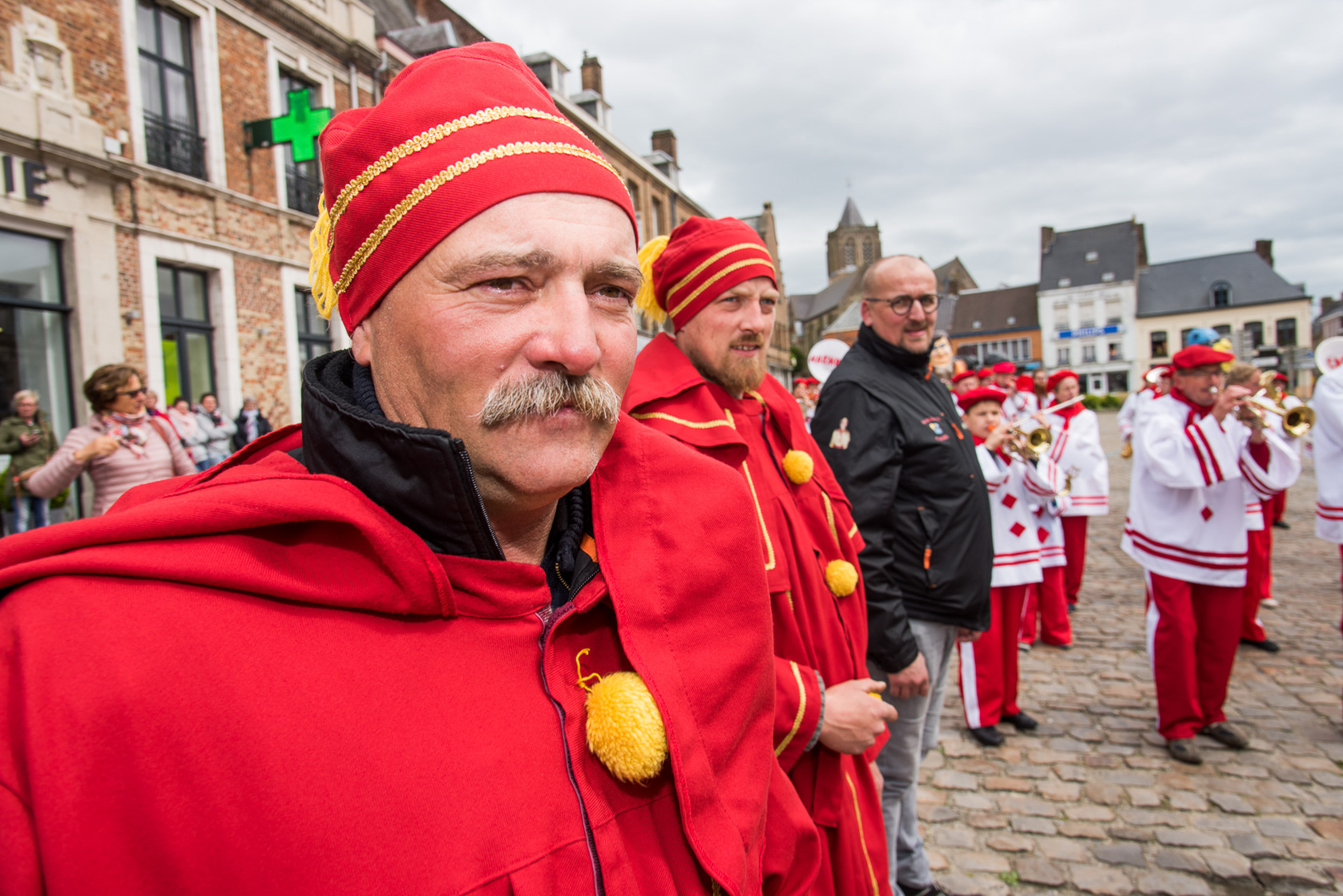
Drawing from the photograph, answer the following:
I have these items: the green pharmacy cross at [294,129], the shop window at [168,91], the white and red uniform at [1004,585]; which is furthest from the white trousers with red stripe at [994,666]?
the shop window at [168,91]

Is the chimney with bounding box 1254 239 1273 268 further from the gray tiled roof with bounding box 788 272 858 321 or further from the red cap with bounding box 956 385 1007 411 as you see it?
the red cap with bounding box 956 385 1007 411

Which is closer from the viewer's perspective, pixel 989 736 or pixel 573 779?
pixel 573 779

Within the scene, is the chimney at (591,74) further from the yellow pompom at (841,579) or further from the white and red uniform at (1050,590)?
the yellow pompom at (841,579)

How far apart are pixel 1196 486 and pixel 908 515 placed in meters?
2.50

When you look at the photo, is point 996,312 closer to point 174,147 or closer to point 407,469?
point 174,147

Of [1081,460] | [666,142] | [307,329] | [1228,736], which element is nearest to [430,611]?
[1228,736]

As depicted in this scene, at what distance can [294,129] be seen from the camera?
37.9ft

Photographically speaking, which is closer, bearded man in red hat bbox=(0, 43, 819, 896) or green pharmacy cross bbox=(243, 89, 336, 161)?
bearded man in red hat bbox=(0, 43, 819, 896)

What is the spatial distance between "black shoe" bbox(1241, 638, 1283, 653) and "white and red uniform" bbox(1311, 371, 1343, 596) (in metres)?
1.97

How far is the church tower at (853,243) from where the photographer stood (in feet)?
284

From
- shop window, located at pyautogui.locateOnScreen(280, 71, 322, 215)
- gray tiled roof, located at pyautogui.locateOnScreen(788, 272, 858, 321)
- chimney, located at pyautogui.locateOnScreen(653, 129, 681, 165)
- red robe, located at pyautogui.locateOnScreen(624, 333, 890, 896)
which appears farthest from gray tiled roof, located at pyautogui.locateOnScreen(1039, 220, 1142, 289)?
red robe, located at pyautogui.locateOnScreen(624, 333, 890, 896)

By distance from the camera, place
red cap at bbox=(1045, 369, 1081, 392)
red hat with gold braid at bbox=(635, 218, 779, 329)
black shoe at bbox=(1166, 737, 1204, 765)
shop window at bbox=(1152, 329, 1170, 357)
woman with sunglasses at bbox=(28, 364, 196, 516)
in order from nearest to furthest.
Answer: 1. red hat with gold braid at bbox=(635, 218, 779, 329)
2. black shoe at bbox=(1166, 737, 1204, 765)
3. woman with sunglasses at bbox=(28, 364, 196, 516)
4. red cap at bbox=(1045, 369, 1081, 392)
5. shop window at bbox=(1152, 329, 1170, 357)

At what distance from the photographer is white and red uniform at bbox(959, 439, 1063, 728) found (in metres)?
4.91

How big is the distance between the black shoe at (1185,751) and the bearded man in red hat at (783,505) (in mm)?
3132
